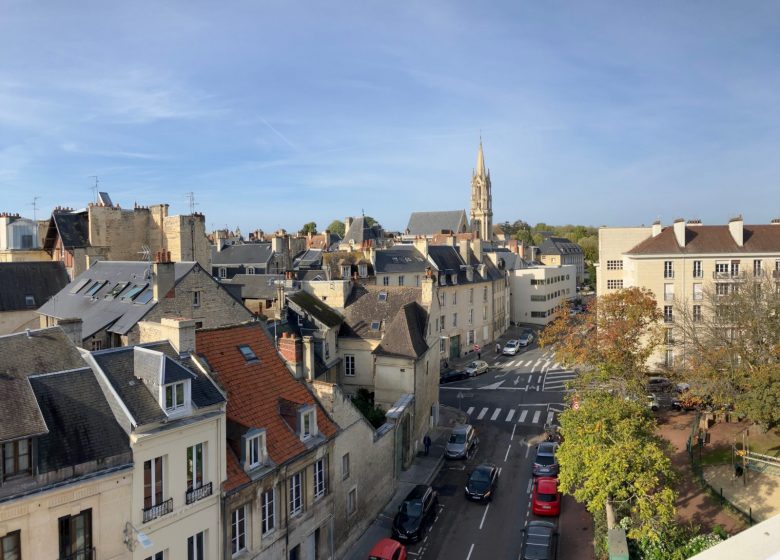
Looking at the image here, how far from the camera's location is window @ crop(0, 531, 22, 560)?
12078 millimetres

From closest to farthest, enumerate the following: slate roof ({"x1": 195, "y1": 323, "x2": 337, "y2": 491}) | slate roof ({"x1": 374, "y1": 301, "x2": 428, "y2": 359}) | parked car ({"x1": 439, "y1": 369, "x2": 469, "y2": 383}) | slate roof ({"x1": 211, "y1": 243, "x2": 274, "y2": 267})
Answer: slate roof ({"x1": 195, "y1": 323, "x2": 337, "y2": 491}), slate roof ({"x1": 374, "y1": 301, "x2": 428, "y2": 359}), parked car ({"x1": 439, "y1": 369, "x2": 469, "y2": 383}), slate roof ({"x1": 211, "y1": 243, "x2": 274, "y2": 267})

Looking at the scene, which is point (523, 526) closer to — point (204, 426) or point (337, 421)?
point (337, 421)

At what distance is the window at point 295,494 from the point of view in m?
19.0

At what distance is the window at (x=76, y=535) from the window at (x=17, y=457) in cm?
150

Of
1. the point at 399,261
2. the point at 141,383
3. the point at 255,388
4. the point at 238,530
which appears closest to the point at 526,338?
the point at 399,261

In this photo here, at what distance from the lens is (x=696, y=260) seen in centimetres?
4738

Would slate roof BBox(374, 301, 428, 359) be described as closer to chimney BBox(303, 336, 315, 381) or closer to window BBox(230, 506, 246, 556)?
chimney BBox(303, 336, 315, 381)

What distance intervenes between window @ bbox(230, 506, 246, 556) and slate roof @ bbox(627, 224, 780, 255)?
4178cm

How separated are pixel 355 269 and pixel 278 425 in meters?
36.5

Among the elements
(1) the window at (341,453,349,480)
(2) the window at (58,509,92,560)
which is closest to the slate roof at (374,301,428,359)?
(1) the window at (341,453,349,480)

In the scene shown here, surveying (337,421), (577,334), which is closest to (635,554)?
(337,421)

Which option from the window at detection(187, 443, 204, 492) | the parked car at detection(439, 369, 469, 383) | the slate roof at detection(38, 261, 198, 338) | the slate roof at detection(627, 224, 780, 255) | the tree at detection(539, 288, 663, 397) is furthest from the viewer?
the parked car at detection(439, 369, 469, 383)

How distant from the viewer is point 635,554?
19312mm

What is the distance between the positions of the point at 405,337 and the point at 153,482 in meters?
19.9
